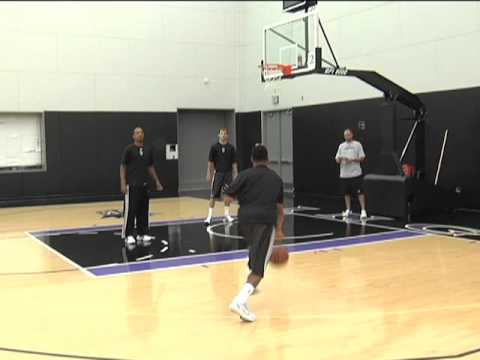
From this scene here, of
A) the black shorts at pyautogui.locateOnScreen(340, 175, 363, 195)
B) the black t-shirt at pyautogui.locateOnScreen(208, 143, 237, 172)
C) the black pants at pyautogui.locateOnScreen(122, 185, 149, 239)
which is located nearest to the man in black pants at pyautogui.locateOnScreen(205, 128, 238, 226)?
the black t-shirt at pyautogui.locateOnScreen(208, 143, 237, 172)

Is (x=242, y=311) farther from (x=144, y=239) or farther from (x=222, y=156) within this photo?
(x=222, y=156)

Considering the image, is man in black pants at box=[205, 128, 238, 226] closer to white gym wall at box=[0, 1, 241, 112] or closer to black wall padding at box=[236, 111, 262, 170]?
white gym wall at box=[0, 1, 241, 112]

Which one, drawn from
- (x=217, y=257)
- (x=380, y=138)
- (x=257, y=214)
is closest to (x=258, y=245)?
(x=257, y=214)

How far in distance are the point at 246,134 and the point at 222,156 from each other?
29.3 feet

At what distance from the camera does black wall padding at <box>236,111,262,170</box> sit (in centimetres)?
1995

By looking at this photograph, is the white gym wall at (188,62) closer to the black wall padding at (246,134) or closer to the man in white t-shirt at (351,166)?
the black wall padding at (246,134)

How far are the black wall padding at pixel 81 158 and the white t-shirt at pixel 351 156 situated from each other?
7.92 m

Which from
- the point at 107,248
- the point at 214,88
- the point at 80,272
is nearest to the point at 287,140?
the point at 214,88

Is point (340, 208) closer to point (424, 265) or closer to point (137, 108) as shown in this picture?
point (424, 265)

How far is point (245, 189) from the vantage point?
5730mm

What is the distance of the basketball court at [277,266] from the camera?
5.14 metres

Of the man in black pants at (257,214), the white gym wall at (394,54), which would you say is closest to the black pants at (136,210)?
the white gym wall at (394,54)

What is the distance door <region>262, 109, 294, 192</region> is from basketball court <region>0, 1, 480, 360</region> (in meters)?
0.30

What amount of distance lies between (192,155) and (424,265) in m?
13.0
